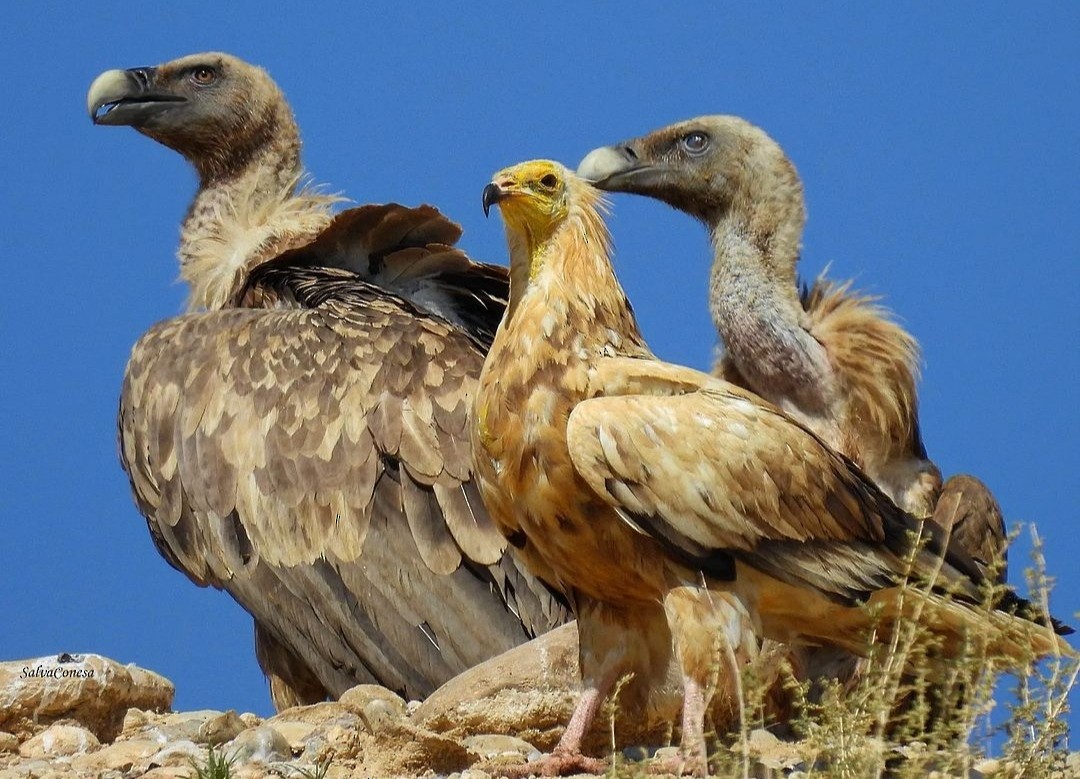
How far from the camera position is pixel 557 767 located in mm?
4922

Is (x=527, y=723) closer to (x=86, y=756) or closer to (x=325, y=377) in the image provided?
(x=86, y=756)

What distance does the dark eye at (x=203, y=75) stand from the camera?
999cm

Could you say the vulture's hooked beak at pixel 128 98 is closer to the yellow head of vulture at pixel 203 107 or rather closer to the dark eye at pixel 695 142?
the yellow head of vulture at pixel 203 107

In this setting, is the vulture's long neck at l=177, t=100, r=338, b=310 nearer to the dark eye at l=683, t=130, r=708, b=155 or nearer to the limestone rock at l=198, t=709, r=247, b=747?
the dark eye at l=683, t=130, r=708, b=155

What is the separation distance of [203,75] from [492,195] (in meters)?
5.13

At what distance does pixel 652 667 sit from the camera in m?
5.25

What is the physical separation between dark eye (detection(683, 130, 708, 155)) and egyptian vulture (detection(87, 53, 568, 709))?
40.0 inches

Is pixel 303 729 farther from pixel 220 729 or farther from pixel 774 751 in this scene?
pixel 774 751

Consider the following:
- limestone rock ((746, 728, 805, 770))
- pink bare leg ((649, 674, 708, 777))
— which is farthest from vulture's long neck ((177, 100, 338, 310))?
pink bare leg ((649, 674, 708, 777))

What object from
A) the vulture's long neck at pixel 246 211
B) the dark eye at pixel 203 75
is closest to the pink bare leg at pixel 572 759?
the vulture's long neck at pixel 246 211

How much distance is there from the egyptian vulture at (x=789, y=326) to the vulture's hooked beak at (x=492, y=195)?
7.24 ft

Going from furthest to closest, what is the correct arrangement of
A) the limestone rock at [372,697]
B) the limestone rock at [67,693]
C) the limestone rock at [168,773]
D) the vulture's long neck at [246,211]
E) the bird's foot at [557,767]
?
1. the vulture's long neck at [246,211]
2. the limestone rock at [372,697]
3. the limestone rock at [67,693]
4. the bird's foot at [557,767]
5. the limestone rock at [168,773]

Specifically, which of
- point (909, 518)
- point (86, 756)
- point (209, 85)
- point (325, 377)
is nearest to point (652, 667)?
point (909, 518)

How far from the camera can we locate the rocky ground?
4781mm
